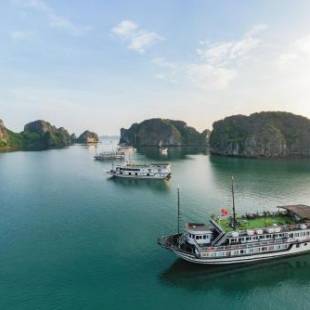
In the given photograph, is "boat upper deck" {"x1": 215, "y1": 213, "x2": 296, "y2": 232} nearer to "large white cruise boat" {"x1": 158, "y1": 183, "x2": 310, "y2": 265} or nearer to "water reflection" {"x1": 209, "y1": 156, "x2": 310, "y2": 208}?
"large white cruise boat" {"x1": 158, "y1": 183, "x2": 310, "y2": 265}

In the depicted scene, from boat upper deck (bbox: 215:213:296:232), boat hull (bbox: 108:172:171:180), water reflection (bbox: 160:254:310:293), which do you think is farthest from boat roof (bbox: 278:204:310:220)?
boat hull (bbox: 108:172:171:180)

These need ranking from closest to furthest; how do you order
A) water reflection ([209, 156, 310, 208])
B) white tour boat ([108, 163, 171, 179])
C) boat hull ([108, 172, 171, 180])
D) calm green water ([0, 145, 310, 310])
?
1. calm green water ([0, 145, 310, 310])
2. water reflection ([209, 156, 310, 208])
3. boat hull ([108, 172, 171, 180])
4. white tour boat ([108, 163, 171, 179])

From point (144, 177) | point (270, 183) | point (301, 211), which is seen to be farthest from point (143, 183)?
point (301, 211)

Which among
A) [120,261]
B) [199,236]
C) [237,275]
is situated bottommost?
[237,275]

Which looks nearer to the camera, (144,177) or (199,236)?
(199,236)

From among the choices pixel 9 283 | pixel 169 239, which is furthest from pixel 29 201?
pixel 169 239

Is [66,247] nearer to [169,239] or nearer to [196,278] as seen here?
[169,239]

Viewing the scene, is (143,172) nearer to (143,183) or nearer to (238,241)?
(143,183)
